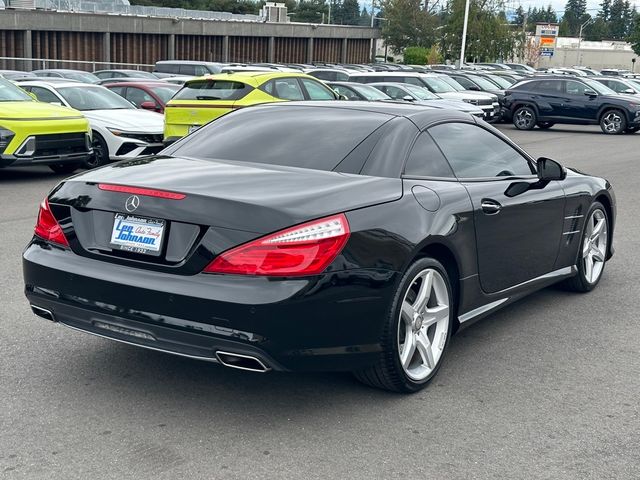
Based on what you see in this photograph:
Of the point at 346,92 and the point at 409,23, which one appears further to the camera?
the point at 409,23

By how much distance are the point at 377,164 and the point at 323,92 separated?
12748mm

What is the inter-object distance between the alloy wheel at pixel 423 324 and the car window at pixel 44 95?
490 inches

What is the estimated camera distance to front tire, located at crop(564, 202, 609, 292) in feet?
22.8

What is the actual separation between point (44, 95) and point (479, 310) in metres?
12.5

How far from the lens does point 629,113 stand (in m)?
26.9

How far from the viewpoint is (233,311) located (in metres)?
4.08

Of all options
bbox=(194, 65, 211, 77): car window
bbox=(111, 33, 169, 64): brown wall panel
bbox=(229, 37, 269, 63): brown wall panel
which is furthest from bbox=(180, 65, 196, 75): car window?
bbox=(229, 37, 269, 63): brown wall panel

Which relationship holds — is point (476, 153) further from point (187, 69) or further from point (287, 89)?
point (187, 69)

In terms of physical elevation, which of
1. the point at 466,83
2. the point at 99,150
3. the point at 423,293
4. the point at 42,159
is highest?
the point at 423,293

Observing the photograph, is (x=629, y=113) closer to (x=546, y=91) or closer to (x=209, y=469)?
(x=546, y=91)

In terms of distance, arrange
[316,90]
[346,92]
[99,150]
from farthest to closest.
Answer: [346,92] → [316,90] → [99,150]

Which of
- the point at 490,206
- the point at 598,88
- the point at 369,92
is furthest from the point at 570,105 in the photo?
the point at 490,206

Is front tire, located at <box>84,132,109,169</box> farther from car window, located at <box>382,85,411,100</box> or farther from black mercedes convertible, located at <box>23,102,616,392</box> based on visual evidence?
car window, located at <box>382,85,411,100</box>

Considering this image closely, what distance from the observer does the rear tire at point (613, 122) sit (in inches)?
1067
